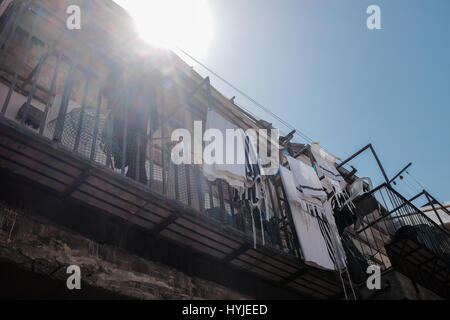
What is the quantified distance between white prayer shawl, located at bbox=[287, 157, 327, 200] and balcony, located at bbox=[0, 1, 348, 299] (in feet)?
3.41

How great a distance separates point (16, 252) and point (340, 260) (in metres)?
5.68

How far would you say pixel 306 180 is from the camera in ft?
28.6

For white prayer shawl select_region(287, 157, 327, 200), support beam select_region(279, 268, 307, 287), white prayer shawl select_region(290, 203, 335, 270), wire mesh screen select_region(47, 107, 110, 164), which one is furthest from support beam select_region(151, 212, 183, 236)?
white prayer shawl select_region(287, 157, 327, 200)

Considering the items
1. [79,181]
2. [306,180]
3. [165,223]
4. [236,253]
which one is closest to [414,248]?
[306,180]

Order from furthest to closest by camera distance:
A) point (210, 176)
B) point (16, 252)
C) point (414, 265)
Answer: point (414, 265)
point (210, 176)
point (16, 252)

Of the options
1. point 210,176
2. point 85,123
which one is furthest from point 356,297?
point 85,123

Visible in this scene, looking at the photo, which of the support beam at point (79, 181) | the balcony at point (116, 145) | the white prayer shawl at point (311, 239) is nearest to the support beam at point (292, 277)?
the balcony at point (116, 145)

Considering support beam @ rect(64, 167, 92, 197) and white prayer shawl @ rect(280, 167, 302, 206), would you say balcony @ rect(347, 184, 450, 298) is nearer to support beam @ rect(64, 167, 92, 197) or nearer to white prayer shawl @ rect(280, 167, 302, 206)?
white prayer shawl @ rect(280, 167, 302, 206)

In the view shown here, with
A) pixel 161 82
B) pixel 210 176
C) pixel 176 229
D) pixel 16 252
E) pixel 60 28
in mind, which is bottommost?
pixel 16 252

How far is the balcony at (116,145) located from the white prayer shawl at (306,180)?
1040mm

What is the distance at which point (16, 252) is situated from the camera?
14.7 ft

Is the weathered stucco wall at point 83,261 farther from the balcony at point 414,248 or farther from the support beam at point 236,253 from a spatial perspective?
the balcony at point 414,248

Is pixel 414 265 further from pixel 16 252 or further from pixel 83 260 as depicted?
pixel 16 252

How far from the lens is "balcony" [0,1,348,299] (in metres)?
4.91
